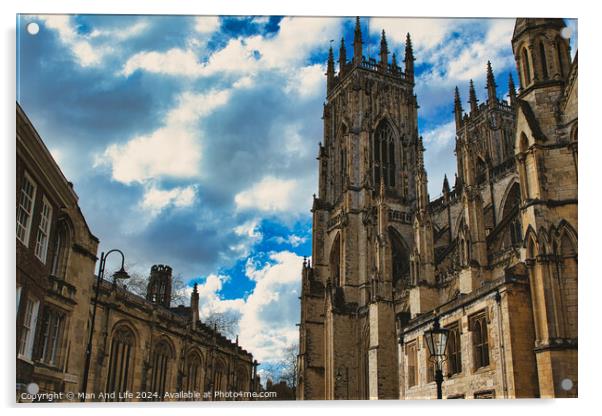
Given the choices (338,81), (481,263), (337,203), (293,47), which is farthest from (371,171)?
(293,47)

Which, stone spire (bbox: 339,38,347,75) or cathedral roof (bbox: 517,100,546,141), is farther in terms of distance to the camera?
stone spire (bbox: 339,38,347,75)

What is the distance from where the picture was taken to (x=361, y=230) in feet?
137

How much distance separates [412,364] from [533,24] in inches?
345

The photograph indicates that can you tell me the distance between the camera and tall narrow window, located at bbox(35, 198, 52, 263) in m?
12.7

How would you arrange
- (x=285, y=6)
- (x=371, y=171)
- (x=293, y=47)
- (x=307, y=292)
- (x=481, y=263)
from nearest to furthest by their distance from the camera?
1. (x=285, y=6)
2. (x=293, y=47)
3. (x=481, y=263)
4. (x=307, y=292)
5. (x=371, y=171)

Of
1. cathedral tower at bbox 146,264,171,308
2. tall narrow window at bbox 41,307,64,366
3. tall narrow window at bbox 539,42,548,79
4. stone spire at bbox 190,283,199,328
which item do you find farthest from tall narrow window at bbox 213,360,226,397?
tall narrow window at bbox 539,42,548,79

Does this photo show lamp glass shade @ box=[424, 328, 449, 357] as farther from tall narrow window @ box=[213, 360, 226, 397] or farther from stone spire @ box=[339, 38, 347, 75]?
stone spire @ box=[339, 38, 347, 75]

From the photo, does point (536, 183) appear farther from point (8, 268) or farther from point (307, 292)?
point (307, 292)

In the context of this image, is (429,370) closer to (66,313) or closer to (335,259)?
(66,313)

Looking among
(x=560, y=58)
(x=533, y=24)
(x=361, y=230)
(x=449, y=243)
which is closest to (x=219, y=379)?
(x=560, y=58)

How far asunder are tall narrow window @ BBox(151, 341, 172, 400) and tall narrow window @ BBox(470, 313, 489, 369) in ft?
22.1

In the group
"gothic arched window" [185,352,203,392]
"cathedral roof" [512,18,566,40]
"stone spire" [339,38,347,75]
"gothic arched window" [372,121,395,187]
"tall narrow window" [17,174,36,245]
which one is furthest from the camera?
"gothic arched window" [372,121,395,187]

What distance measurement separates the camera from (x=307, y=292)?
41875 millimetres

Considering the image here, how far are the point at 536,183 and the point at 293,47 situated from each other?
5.87 meters
